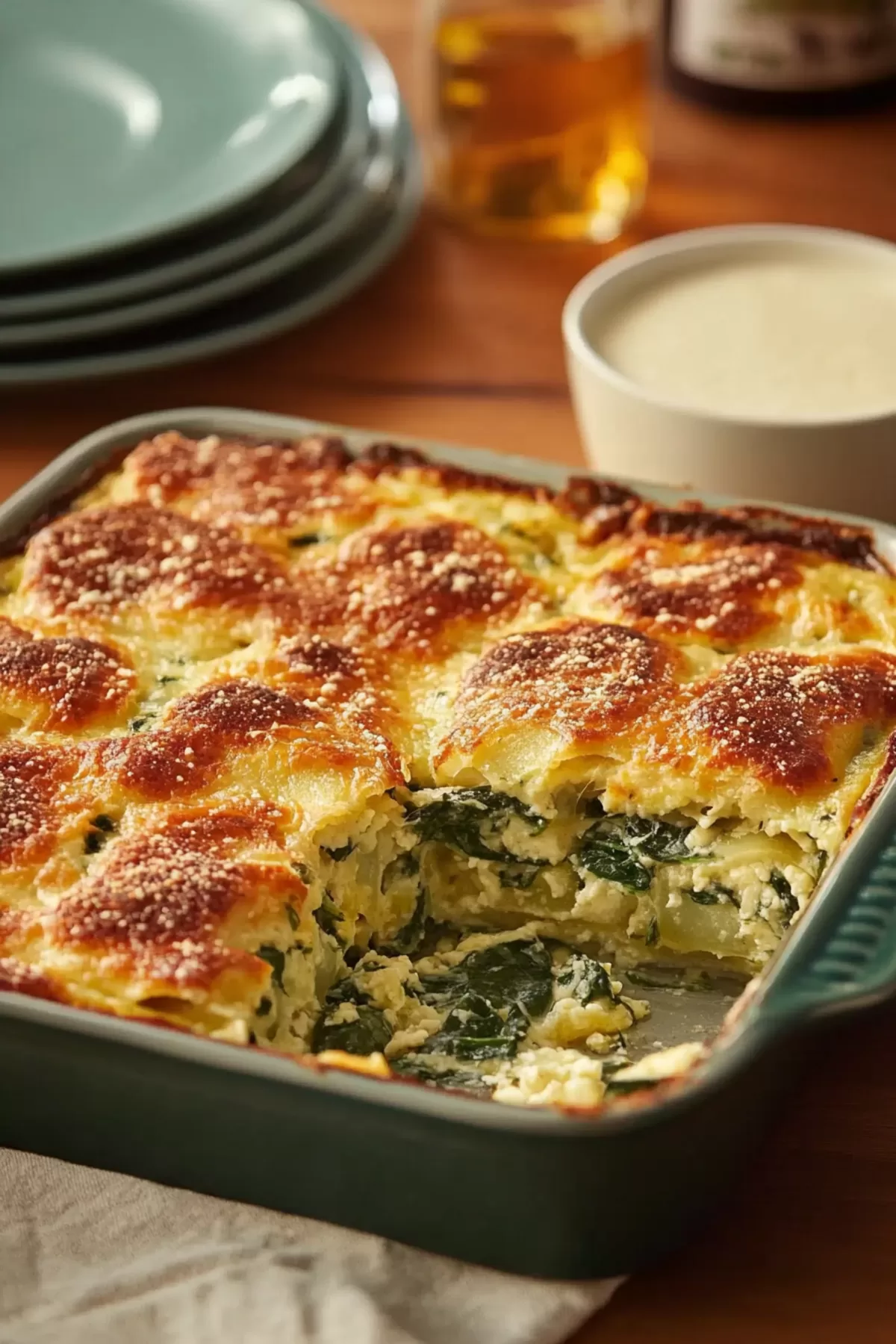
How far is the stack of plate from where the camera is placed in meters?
3.35

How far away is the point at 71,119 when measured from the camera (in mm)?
3869

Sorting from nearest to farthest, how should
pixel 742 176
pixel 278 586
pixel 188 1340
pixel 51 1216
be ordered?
1. pixel 188 1340
2. pixel 51 1216
3. pixel 278 586
4. pixel 742 176

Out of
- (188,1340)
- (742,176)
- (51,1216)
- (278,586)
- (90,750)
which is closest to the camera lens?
(188,1340)

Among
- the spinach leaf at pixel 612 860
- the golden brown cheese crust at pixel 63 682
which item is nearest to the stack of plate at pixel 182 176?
the golden brown cheese crust at pixel 63 682

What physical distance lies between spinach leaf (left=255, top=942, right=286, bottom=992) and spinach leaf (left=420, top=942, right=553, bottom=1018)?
0.24 m

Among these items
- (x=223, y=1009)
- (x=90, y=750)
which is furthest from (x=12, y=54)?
(x=223, y=1009)

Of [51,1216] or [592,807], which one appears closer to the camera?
[51,1216]

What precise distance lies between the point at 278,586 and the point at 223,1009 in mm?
799

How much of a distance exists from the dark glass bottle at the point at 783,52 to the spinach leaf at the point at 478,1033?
2.46 m

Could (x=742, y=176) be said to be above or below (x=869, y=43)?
below

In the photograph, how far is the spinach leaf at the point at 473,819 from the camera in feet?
7.64

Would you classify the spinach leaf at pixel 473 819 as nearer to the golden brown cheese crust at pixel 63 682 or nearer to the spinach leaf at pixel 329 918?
the spinach leaf at pixel 329 918

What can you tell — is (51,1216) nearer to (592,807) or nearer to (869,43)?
(592,807)

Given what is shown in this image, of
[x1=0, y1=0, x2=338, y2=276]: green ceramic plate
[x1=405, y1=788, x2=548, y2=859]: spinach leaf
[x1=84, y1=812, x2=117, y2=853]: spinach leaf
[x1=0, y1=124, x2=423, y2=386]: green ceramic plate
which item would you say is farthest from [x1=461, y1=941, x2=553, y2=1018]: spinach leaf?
[x1=0, y1=0, x2=338, y2=276]: green ceramic plate
